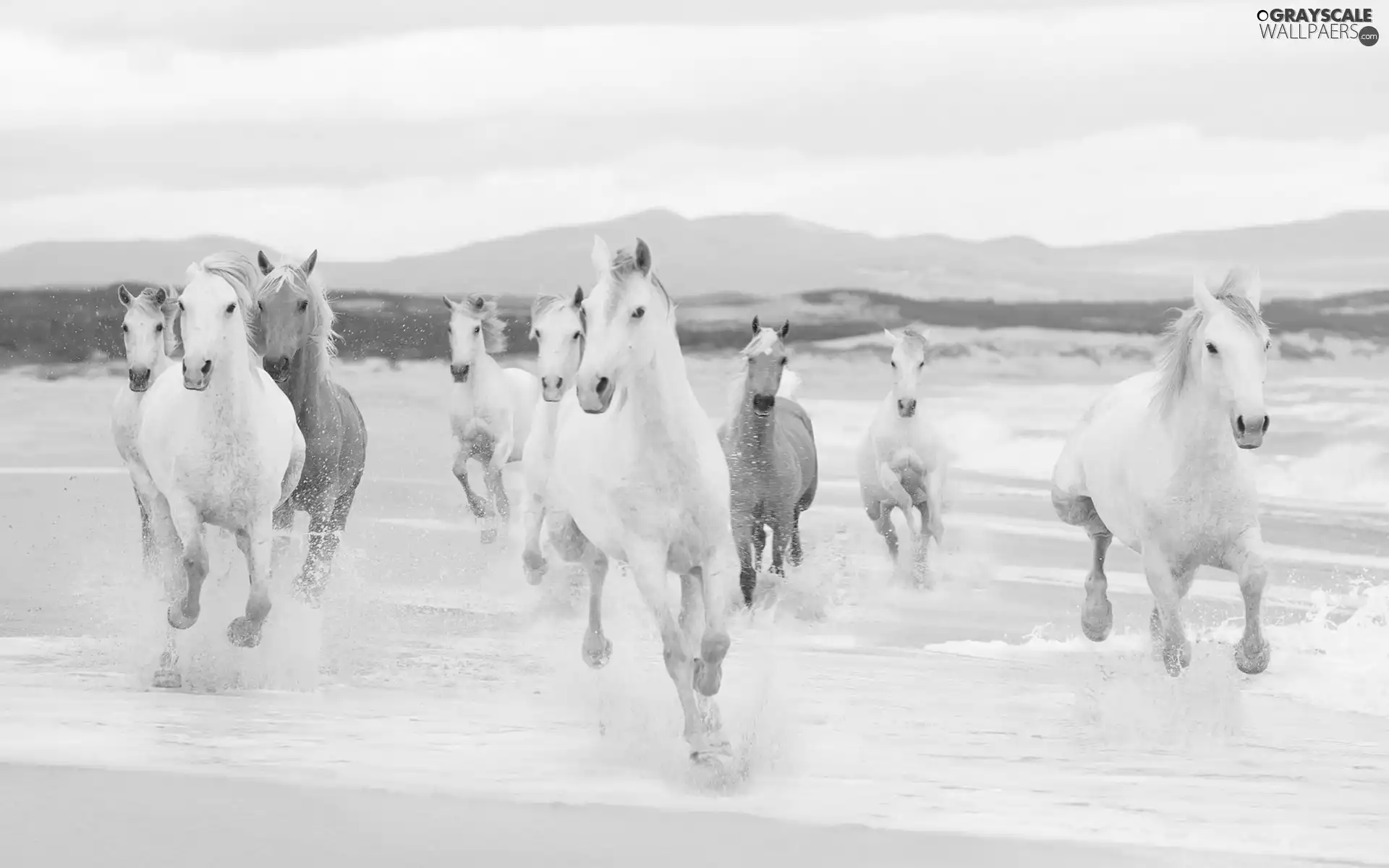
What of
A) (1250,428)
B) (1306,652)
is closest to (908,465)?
(1306,652)

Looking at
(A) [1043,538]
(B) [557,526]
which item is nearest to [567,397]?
(B) [557,526]

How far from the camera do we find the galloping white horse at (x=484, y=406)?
12547mm

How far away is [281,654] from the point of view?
26.0 ft

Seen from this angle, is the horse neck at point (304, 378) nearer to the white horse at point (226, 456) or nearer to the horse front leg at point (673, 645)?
the white horse at point (226, 456)

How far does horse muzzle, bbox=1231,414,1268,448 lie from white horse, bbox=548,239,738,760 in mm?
1708

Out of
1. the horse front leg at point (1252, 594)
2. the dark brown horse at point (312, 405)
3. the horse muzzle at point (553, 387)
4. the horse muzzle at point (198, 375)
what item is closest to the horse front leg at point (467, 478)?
the dark brown horse at point (312, 405)

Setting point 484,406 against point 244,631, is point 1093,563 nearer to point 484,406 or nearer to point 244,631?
point 244,631

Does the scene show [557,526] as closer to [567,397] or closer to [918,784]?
[567,397]

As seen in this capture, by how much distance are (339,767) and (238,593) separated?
251cm

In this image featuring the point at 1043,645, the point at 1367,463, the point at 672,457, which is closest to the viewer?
the point at 672,457

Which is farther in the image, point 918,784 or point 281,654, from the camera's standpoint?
point 281,654

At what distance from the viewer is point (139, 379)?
8383mm

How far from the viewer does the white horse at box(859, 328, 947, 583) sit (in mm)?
11109

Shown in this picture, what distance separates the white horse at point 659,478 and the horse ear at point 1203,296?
1820mm
